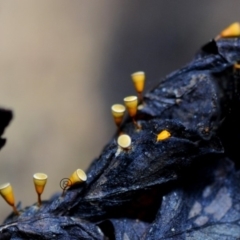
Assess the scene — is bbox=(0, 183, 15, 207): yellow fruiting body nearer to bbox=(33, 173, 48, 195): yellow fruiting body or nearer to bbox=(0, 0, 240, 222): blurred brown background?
bbox=(33, 173, 48, 195): yellow fruiting body

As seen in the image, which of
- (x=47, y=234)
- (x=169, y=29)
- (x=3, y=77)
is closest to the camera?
(x=47, y=234)

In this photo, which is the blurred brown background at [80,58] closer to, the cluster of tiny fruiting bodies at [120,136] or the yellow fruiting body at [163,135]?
the cluster of tiny fruiting bodies at [120,136]

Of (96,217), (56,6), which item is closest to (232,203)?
(96,217)

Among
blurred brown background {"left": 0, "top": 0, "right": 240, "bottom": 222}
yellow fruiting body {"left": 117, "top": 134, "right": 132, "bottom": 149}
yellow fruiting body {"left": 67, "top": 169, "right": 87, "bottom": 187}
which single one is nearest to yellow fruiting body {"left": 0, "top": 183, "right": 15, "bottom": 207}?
yellow fruiting body {"left": 67, "top": 169, "right": 87, "bottom": 187}

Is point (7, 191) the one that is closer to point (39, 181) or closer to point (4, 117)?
point (39, 181)

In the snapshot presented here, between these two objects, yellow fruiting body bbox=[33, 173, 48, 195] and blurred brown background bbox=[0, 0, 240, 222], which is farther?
blurred brown background bbox=[0, 0, 240, 222]

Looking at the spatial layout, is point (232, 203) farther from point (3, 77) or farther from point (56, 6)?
point (56, 6)
